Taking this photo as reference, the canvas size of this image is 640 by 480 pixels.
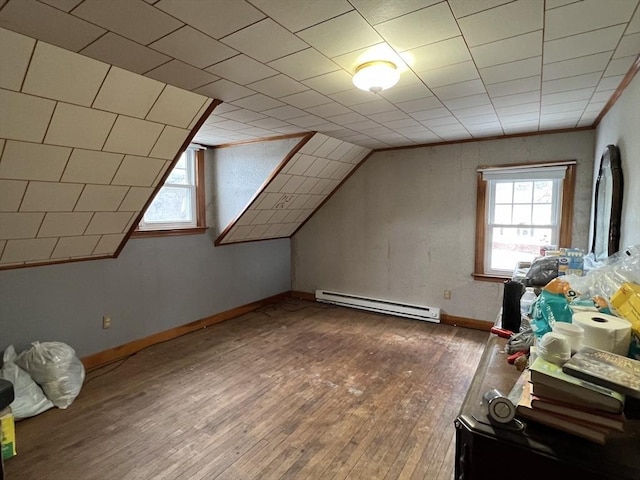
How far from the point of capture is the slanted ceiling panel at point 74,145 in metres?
1.63

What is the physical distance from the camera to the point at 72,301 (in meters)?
2.87

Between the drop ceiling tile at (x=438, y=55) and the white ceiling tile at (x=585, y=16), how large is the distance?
34cm

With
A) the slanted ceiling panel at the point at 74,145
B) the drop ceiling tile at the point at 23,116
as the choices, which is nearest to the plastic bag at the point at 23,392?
the slanted ceiling panel at the point at 74,145

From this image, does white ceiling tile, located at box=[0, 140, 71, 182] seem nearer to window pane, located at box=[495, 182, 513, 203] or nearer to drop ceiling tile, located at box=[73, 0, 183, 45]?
drop ceiling tile, located at box=[73, 0, 183, 45]

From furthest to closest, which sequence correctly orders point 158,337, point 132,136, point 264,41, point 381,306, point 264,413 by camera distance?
point 381,306 → point 158,337 → point 264,413 → point 132,136 → point 264,41

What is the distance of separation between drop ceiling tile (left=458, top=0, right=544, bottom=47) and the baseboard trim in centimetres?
355

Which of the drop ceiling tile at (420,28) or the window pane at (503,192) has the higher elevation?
the drop ceiling tile at (420,28)

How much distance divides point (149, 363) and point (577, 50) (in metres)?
3.70

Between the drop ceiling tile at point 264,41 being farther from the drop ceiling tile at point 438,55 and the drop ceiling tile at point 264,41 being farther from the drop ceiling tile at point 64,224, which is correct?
the drop ceiling tile at point 64,224

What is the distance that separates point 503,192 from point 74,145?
3842mm

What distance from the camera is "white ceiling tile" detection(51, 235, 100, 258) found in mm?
2607

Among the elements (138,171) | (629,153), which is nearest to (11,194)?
(138,171)

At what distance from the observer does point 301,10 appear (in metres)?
1.32

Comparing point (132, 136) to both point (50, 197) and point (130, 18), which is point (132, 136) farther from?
point (130, 18)
